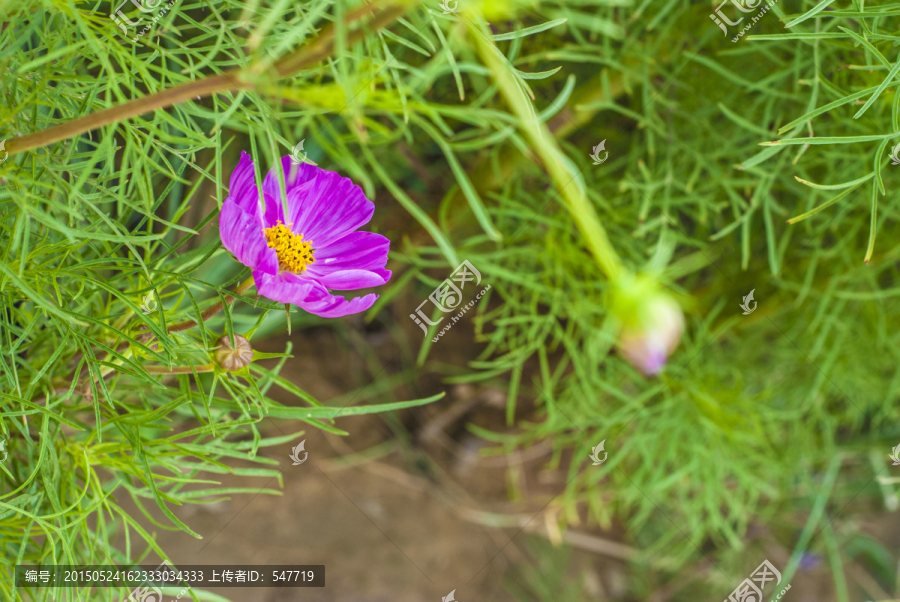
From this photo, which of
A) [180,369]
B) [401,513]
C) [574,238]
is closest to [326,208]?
[180,369]

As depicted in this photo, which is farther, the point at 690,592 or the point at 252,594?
the point at 690,592

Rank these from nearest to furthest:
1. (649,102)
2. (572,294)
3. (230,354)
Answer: (230,354)
(649,102)
(572,294)

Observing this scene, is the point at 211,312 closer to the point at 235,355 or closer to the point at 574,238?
the point at 235,355

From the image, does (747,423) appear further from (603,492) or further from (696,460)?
(603,492)

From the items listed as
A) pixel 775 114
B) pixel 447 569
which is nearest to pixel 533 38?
pixel 775 114

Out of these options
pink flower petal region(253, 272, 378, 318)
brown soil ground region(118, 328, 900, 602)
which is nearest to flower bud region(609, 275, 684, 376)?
pink flower petal region(253, 272, 378, 318)

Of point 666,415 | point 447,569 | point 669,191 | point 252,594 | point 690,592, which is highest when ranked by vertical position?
point 669,191

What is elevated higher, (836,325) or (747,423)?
(836,325)

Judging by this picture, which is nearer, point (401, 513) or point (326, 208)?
point (326, 208)
